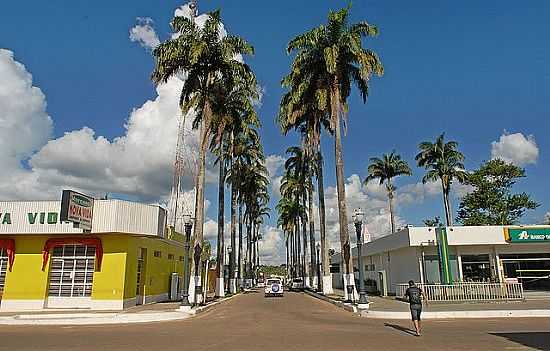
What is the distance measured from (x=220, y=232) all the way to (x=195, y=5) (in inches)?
748

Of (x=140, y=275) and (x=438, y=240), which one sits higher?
(x=438, y=240)

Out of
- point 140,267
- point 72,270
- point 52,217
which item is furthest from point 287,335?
point 52,217

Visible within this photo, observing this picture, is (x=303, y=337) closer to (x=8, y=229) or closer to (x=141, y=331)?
(x=141, y=331)

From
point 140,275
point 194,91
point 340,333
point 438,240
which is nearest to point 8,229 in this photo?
point 140,275

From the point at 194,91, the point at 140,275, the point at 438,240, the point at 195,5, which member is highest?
the point at 195,5

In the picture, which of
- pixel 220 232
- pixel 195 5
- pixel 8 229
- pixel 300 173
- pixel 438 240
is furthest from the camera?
pixel 300 173

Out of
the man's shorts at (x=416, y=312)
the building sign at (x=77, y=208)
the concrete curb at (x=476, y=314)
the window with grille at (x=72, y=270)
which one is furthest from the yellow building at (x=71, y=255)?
the man's shorts at (x=416, y=312)

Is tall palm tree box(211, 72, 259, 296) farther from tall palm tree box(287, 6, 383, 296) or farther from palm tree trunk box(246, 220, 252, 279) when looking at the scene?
palm tree trunk box(246, 220, 252, 279)

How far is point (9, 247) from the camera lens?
86.0 feet

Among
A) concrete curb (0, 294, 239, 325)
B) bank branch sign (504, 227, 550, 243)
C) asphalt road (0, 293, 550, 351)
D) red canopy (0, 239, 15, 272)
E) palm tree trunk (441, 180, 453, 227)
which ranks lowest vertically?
asphalt road (0, 293, 550, 351)

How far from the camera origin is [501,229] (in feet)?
100

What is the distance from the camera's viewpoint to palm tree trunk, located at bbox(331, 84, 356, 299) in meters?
27.0

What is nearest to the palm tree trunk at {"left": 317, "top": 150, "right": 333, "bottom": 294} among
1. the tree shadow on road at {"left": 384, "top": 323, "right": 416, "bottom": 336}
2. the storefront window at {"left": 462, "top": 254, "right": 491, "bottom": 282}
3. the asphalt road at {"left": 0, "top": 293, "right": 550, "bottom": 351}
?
the storefront window at {"left": 462, "top": 254, "right": 491, "bottom": 282}

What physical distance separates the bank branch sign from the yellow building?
22.8 metres
